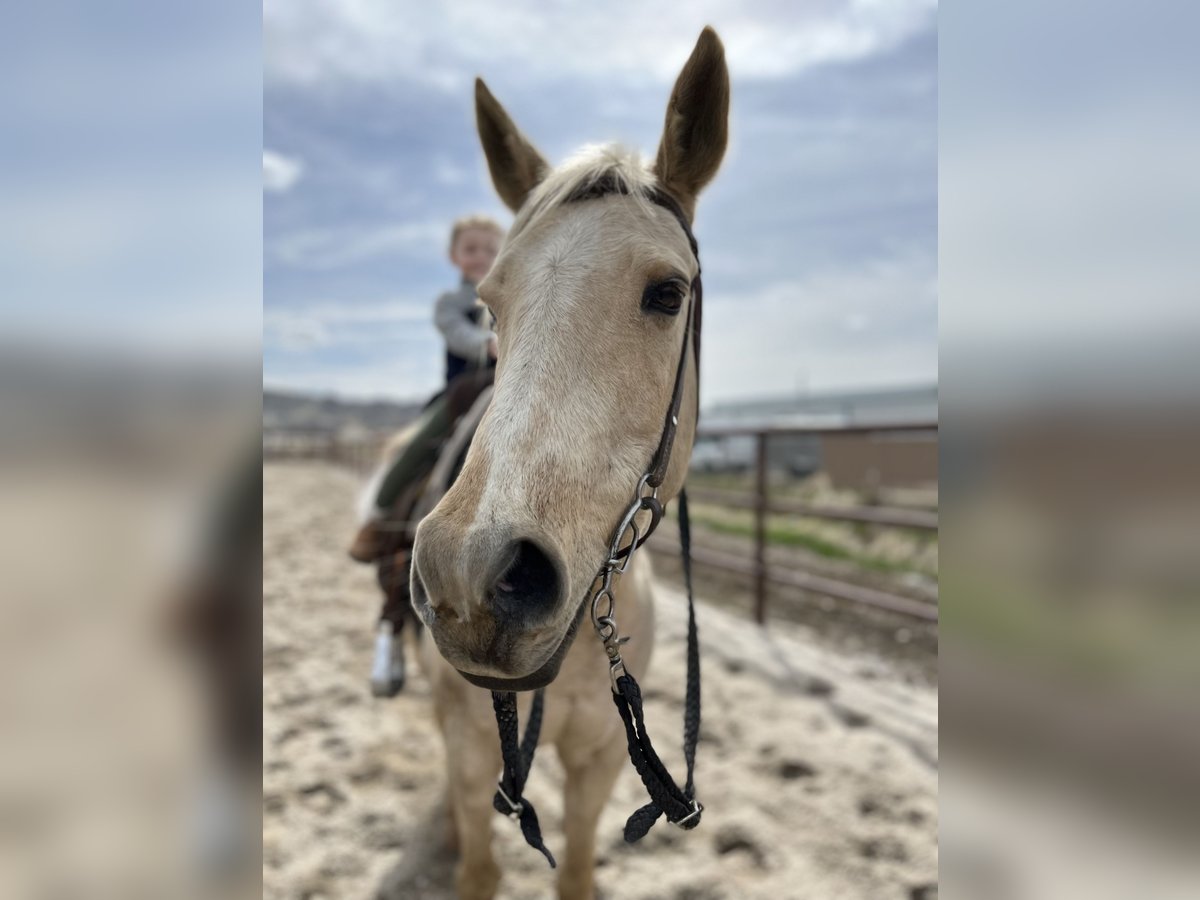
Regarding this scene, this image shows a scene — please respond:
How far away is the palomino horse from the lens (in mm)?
1015

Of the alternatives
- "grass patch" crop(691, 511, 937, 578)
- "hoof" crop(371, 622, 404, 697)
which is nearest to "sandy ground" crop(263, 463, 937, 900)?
"hoof" crop(371, 622, 404, 697)

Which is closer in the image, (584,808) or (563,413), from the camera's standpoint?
(563,413)

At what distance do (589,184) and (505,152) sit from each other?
0.55 m

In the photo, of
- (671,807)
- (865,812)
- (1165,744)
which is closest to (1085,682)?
(1165,744)

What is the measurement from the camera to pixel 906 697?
3.77 m

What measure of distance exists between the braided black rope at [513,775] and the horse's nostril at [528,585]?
0.42m

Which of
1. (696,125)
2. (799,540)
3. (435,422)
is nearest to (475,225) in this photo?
(435,422)

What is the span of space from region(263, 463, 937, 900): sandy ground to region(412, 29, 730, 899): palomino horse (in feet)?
2.98

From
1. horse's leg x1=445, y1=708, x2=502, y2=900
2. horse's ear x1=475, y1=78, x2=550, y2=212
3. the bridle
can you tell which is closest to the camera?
the bridle

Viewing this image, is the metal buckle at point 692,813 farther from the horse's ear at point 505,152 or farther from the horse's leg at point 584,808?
the horse's ear at point 505,152

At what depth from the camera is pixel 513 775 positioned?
5.05 ft

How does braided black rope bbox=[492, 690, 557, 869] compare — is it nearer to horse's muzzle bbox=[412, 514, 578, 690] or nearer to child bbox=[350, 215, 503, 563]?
horse's muzzle bbox=[412, 514, 578, 690]

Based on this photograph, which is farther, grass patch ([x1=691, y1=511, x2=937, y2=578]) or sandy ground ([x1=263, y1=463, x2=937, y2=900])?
grass patch ([x1=691, y1=511, x2=937, y2=578])

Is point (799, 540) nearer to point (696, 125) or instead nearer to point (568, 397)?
point (696, 125)
